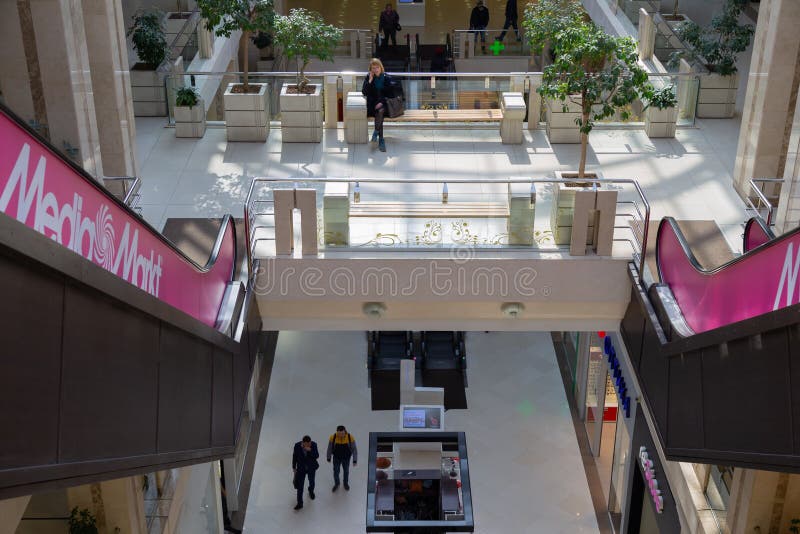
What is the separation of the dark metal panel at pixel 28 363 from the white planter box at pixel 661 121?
516 inches

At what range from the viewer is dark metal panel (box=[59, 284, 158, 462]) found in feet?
15.4

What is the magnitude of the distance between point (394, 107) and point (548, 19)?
297 cm

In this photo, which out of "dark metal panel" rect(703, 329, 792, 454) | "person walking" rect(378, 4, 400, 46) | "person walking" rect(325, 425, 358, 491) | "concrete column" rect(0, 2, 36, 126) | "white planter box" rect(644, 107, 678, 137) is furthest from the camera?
"person walking" rect(378, 4, 400, 46)

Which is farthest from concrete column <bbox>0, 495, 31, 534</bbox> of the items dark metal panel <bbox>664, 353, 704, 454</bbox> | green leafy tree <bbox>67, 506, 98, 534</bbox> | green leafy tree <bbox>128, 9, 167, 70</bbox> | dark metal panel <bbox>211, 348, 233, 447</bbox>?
green leafy tree <bbox>128, 9, 167, 70</bbox>

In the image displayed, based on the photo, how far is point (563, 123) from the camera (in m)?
15.7

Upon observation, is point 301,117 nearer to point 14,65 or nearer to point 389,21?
point 14,65

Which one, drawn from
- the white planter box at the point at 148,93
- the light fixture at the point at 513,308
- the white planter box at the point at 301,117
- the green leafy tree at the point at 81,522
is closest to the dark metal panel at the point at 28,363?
the green leafy tree at the point at 81,522

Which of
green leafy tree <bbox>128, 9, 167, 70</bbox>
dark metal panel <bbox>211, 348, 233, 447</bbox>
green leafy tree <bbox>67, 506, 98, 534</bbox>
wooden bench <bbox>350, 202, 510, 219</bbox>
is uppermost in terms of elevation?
green leafy tree <bbox>128, 9, 167, 70</bbox>

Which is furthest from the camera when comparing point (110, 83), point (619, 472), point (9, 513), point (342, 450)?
point (342, 450)

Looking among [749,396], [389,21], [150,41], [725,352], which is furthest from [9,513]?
[389,21]

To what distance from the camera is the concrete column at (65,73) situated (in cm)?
1035

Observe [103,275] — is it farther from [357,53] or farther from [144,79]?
[357,53]

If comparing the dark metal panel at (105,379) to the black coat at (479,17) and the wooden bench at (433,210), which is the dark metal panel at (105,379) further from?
the black coat at (479,17)

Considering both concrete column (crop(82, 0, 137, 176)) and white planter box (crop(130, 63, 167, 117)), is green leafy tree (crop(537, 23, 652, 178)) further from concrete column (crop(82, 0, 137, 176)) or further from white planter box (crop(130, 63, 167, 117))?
white planter box (crop(130, 63, 167, 117))
